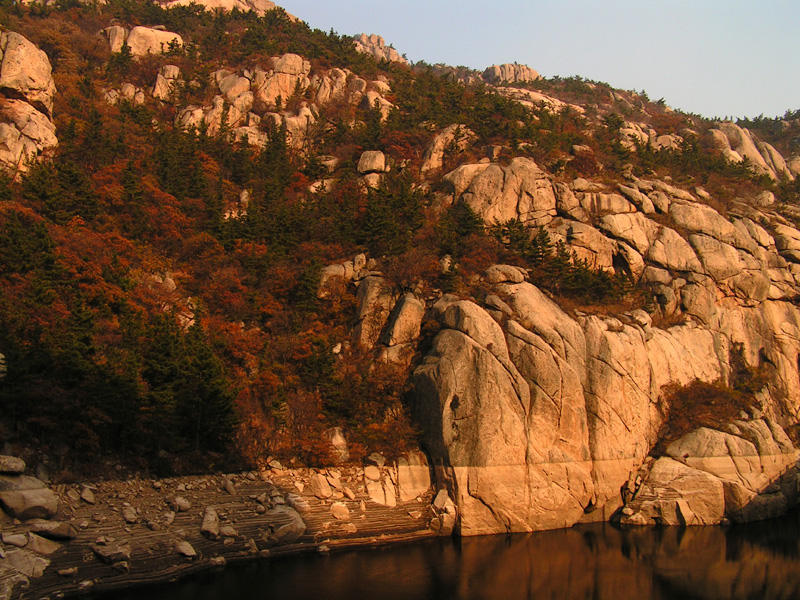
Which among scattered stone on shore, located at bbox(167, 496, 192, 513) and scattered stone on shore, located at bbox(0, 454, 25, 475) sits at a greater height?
scattered stone on shore, located at bbox(0, 454, 25, 475)

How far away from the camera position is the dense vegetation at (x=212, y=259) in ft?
90.3

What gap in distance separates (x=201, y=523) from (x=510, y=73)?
123483 millimetres

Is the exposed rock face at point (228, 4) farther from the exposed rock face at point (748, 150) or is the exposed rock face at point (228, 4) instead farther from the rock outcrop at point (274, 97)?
the exposed rock face at point (748, 150)

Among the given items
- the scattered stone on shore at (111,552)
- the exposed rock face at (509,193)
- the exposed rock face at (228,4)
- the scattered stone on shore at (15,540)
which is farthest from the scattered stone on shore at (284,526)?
the exposed rock face at (228,4)

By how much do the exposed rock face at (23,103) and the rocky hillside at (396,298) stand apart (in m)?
0.22

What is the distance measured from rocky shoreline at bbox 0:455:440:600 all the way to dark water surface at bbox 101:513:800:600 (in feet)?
3.50

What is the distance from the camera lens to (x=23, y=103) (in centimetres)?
4603

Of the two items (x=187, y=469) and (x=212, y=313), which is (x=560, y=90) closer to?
(x=212, y=313)

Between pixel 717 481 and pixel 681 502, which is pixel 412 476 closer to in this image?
pixel 681 502

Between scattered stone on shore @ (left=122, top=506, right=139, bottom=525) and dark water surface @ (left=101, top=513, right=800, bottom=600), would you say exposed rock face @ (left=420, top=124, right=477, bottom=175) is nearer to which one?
dark water surface @ (left=101, top=513, right=800, bottom=600)

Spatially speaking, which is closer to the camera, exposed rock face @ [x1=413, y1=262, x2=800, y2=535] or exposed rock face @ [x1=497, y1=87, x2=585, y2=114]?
exposed rock face @ [x1=413, y1=262, x2=800, y2=535]

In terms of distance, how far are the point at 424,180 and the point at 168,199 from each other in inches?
934

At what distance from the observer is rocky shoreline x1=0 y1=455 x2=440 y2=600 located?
21328mm

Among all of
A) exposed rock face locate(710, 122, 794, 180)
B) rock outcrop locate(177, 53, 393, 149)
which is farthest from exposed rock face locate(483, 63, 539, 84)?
rock outcrop locate(177, 53, 393, 149)
